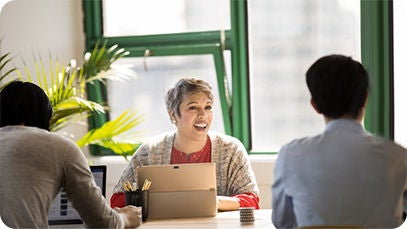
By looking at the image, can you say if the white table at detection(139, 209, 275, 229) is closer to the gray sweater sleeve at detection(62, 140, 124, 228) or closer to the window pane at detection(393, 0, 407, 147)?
the gray sweater sleeve at detection(62, 140, 124, 228)

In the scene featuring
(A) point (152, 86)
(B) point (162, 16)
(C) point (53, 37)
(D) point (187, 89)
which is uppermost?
(B) point (162, 16)

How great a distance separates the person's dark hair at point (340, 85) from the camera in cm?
227

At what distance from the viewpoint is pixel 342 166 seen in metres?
2.19

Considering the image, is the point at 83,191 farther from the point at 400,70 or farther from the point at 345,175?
the point at 400,70

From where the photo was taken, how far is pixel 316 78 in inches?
90.0

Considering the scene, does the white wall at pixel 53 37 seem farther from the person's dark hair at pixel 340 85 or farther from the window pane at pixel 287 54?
the person's dark hair at pixel 340 85

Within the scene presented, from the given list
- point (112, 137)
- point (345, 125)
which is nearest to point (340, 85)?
point (345, 125)

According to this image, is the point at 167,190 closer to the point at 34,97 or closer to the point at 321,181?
the point at 34,97

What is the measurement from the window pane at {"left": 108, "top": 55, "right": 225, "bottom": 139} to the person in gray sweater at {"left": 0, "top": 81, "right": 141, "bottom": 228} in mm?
2447

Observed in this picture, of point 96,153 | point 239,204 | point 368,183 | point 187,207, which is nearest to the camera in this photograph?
point 368,183

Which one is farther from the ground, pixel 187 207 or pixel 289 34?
pixel 289 34

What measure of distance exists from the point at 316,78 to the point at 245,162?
136cm

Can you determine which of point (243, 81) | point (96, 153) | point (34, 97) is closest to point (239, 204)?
point (34, 97)

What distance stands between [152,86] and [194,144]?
153cm
